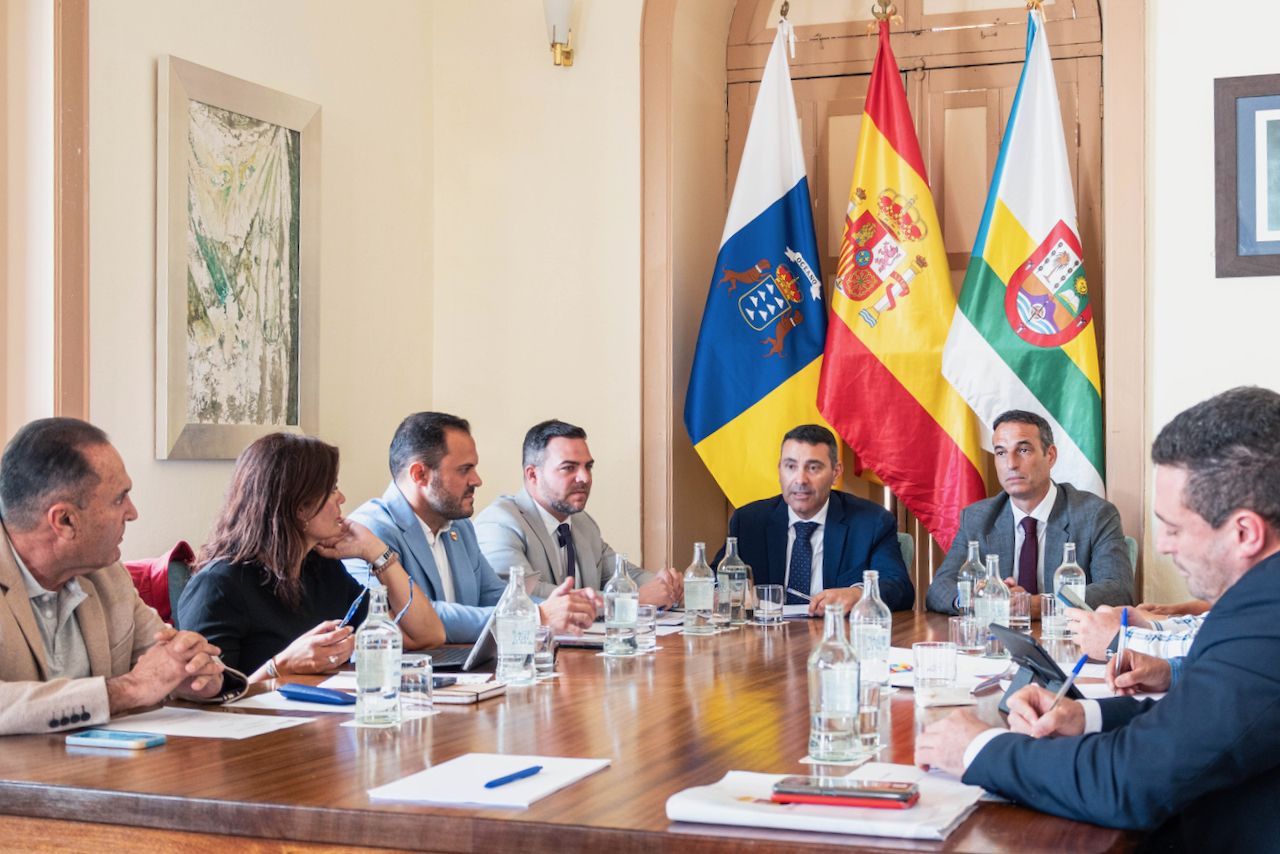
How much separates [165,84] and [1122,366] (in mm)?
3289

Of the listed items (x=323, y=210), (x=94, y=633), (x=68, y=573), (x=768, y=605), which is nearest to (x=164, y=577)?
(x=94, y=633)

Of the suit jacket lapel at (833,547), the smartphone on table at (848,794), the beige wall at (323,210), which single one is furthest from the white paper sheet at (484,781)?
the suit jacket lapel at (833,547)

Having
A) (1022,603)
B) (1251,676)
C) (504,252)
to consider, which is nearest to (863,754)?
(1251,676)

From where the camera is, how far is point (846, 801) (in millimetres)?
1657

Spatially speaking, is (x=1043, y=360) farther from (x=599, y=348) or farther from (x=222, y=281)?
(x=222, y=281)

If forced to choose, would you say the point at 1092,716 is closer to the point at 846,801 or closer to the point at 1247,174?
the point at 846,801

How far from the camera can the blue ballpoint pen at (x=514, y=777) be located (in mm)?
1783

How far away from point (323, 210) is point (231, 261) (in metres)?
0.62

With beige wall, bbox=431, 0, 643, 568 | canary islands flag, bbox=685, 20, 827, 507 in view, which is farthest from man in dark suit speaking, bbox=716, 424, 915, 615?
beige wall, bbox=431, 0, 643, 568

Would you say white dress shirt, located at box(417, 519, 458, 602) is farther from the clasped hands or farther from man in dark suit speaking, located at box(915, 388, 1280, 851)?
man in dark suit speaking, located at box(915, 388, 1280, 851)

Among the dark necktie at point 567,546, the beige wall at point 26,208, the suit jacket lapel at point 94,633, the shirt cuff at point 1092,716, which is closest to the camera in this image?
the shirt cuff at point 1092,716

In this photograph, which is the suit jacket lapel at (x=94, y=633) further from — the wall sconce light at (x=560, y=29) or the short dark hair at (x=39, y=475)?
the wall sconce light at (x=560, y=29)

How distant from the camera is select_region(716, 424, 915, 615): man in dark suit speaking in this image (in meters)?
4.87

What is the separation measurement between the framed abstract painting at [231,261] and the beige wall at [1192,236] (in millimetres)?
2923
